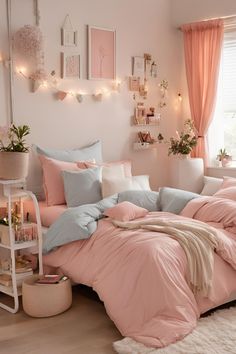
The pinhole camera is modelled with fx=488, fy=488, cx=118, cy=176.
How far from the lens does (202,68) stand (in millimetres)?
5133

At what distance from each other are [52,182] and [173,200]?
41.2 inches

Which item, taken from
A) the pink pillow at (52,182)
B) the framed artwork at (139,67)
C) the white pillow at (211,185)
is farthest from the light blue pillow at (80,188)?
the framed artwork at (139,67)

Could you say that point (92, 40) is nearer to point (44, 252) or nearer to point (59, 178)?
point (59, 178)

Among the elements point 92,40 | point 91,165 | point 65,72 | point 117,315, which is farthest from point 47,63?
point 117,315

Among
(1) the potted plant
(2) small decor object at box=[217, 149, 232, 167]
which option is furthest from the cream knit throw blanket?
(2) small decor object at box=[217, 149, 232, 167]

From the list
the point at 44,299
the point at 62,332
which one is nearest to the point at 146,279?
the point at 62,332

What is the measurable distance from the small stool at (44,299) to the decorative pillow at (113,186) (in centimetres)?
105

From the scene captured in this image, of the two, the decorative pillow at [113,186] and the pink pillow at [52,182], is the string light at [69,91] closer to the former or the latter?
the pink pillow at [52,182]

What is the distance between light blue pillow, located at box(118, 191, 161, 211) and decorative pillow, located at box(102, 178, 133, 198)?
5.5 inches

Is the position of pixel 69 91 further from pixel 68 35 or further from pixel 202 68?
pixel 202 68

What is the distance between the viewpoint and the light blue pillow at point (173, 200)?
3918 millimetres

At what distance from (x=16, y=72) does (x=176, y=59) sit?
2027mm

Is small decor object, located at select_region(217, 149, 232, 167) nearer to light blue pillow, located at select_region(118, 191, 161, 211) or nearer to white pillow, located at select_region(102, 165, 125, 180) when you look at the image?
white pillow, located at select_region(102, 165, 125, 180)

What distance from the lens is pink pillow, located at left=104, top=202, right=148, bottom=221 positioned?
142 inches
